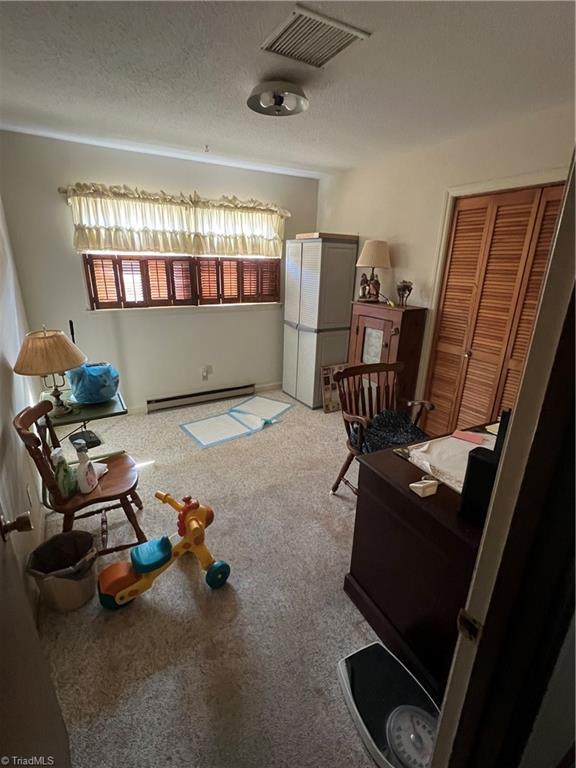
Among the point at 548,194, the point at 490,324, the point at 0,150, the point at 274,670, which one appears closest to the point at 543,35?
the point at 548,194

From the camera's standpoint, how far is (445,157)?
263 cm

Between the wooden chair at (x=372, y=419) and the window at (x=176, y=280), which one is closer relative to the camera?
the wooden chair at (x=372, y=419)

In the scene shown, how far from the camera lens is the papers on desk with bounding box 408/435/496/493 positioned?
1341mm

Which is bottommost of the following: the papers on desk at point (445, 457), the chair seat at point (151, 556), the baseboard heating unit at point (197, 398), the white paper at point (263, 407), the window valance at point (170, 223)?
the white paper at point (263, 407)

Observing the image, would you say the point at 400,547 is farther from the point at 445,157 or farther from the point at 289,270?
the point at 289,270

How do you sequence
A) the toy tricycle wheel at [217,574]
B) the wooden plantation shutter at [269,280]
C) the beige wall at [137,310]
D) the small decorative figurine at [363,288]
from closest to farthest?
1. the toy tricycle wheel at [217,574]
2. the beige wall at [137,310]
3. the small decorative figurine at [363,288]
4. the wooden plantation shutter at [269,280]

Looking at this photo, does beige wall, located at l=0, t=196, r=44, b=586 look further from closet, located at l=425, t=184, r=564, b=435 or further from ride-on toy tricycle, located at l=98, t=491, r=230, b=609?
closet, located at l=425, t=184, r=564, b=435

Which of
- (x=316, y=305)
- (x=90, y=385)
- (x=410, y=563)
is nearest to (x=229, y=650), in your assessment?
(x=410, y=563)

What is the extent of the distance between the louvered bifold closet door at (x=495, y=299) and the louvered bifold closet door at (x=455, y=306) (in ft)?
0.20

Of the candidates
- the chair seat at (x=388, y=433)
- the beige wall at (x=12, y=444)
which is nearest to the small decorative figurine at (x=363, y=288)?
the chair seat at (x=388, y=433)

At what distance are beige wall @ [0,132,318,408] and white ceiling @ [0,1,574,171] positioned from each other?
0.31 metres

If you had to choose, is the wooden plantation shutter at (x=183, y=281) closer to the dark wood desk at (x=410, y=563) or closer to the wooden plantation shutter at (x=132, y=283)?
the wooden plantation shutter at (x=132, y=283)

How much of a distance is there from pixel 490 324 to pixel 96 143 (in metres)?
3.43

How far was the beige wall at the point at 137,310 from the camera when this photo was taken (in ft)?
9.12
